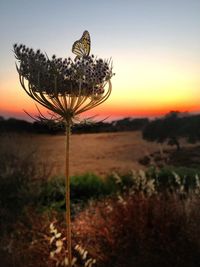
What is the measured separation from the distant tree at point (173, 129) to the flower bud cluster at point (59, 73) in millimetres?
9502

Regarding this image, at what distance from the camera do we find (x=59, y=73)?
3.37 metres

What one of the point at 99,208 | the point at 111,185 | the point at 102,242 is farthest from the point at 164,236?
the point at 111,185

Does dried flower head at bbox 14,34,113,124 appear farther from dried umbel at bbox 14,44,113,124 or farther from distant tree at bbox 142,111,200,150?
distant tree at bbox 142,111,200,150

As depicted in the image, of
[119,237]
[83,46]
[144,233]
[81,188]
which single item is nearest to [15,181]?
Result: [81,188]

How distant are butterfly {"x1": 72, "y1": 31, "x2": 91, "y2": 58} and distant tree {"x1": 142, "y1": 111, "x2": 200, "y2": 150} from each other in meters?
9.47

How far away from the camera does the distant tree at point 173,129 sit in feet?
42.5

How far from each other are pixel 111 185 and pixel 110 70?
636 cm

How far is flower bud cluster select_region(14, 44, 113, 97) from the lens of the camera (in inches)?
132

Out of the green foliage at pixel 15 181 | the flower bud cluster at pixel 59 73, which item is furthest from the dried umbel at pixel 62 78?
the green foliage at pixel 15 181

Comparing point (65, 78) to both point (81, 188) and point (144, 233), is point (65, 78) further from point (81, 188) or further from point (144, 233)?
point (81, 188)

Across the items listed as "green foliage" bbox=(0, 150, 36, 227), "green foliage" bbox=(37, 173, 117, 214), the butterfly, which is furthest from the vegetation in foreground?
"green foliage" bbox=(37, 173, 117, 214)

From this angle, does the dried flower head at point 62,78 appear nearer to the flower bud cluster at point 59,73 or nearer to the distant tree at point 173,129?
the flower bud cluster at point 59,73

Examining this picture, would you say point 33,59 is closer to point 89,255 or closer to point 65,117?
point 65,117

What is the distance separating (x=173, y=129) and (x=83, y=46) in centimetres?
1041
